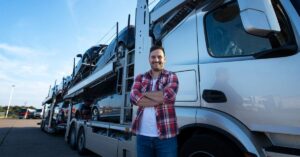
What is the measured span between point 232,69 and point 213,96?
326 millimetres

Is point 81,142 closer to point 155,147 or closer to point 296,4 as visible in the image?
point 155,147

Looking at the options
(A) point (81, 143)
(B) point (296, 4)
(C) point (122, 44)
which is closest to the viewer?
(B) point (296, 4)

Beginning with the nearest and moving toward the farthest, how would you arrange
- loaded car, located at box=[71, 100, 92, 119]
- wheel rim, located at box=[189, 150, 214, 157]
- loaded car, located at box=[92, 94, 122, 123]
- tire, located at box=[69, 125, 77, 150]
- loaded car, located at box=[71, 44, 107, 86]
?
wheel rim, located at box=[189, 150, 214, 157], loaded car, located at box=[92, 94, 122, 123], loaded car, located at box=[71, 100, 92, 119], tire, located at box=[69, 125, 77, 150], loaded car, located at box=[71, 44, 107, 86]

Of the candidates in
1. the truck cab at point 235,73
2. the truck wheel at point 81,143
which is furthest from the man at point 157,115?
the truck wheel at point 81,143

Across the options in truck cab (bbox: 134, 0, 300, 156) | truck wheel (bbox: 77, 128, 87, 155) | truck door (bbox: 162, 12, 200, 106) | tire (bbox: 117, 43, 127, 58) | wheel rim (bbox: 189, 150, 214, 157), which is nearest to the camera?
truck cab (bbox: 134, 0, 300, 156)

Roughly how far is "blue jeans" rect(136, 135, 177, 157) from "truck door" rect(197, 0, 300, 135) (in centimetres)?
62

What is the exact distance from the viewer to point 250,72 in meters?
2.51

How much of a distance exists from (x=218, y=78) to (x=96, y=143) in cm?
418

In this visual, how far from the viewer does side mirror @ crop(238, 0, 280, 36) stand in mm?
2090

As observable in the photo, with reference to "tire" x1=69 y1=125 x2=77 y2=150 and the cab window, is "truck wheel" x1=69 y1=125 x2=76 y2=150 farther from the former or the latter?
the cab window

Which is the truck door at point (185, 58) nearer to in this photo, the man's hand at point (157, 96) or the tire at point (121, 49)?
the man's hand at point (157, 96)

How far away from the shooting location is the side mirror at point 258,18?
2.09 meters

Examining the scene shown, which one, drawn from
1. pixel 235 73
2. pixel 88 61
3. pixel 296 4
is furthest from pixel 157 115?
pixel 88 61

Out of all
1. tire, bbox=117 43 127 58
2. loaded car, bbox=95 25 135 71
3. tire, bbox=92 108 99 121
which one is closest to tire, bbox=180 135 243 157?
loaded car, bbox=95 25 135 71
